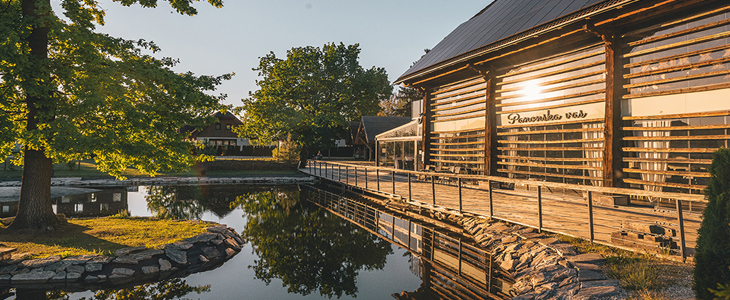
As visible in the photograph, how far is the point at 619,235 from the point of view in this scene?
5738mm

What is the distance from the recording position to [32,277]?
20.3 feet

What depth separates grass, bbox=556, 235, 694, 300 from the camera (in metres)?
4.38

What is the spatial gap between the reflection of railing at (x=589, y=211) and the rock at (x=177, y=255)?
232 inches

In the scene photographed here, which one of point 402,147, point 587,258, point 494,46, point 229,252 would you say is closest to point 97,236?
point 229,252

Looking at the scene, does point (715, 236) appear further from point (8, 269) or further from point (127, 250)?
point (8, 269)

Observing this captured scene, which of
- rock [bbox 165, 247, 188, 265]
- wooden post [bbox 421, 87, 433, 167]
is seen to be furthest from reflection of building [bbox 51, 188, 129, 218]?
wooden post [bbox 421, 87, 433, 167]

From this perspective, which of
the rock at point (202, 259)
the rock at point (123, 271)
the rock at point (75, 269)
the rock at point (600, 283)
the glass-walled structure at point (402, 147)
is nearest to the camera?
the rock at point (600, 283)

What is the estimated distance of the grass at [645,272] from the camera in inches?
173

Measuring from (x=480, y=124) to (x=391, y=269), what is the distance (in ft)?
24.2

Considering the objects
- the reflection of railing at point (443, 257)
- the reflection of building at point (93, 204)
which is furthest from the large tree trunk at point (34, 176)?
the reflection of railing at point (443, 257)

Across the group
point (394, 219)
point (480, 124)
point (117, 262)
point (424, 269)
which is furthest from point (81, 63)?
point (480, 124)

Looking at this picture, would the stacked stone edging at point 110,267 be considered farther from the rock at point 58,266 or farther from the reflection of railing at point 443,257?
the reflection of railing at point 443,257

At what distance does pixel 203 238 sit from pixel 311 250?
2.35m

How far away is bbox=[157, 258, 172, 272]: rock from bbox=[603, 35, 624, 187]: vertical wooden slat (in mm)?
9306
